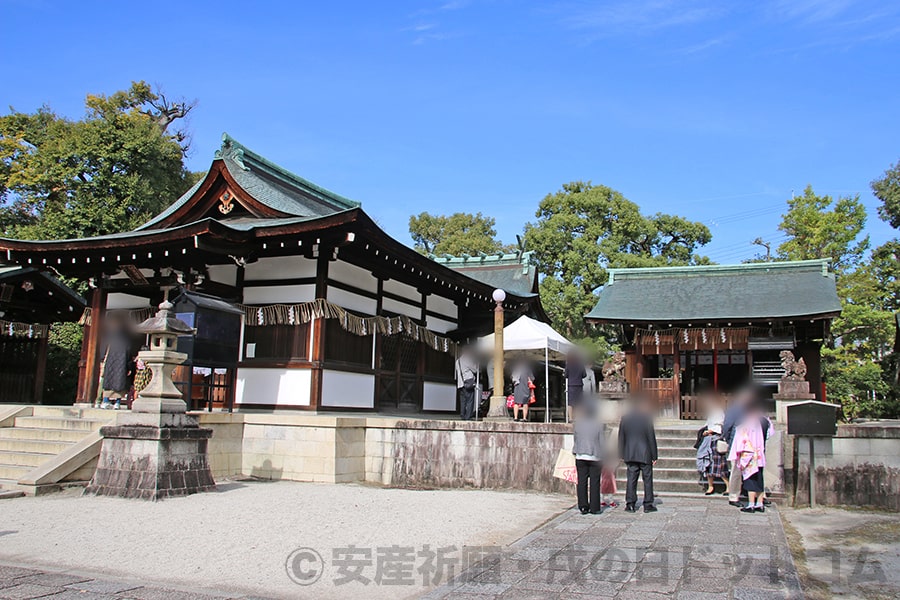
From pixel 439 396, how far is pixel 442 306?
2.65m

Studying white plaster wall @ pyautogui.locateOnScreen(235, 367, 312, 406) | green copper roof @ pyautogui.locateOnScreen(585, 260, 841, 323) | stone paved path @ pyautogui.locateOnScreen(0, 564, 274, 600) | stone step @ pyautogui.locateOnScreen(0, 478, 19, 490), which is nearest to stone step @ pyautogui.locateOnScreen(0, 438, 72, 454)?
stone step @ pyautogui.locateOnScreen(0, 478, 19, 490)

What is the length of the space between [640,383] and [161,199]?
758 inches

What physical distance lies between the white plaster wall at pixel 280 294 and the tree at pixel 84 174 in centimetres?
1232

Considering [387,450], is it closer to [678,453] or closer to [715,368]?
[678,453]

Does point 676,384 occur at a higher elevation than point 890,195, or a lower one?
lower

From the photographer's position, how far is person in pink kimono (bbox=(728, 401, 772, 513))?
32.4ft

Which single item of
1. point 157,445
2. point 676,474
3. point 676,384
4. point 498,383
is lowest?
point 676,474

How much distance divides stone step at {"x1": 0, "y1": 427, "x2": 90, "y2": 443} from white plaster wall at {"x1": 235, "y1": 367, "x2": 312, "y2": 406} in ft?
10.2

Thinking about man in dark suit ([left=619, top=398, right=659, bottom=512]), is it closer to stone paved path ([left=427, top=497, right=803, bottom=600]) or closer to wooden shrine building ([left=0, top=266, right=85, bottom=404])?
stone paved path ([left=427, top=497, right=803, bottom=600])

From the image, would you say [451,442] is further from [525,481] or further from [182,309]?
[182,309]

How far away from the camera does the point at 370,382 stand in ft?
51.2

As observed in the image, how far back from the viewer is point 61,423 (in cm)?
1248

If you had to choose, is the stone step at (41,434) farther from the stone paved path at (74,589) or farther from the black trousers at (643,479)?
the black trousers at (643,479)

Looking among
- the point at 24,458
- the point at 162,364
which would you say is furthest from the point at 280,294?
the point at 24,458
